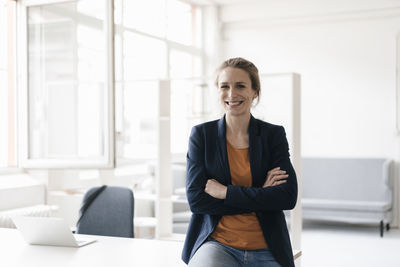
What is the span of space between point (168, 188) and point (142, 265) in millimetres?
2265

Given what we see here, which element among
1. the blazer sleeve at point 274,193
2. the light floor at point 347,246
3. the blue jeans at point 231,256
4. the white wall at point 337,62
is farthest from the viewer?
the white wall at point 337,62

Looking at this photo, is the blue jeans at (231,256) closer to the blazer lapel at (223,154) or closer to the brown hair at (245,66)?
the blazer lapel at (223,154)

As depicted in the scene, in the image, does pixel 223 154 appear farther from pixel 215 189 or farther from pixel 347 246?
pixel 347 246

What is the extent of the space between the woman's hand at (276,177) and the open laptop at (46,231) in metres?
0.93

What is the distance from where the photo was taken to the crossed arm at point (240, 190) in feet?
6.77

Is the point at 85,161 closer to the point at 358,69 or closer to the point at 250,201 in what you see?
the point at 250,201

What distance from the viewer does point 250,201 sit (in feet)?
6.73

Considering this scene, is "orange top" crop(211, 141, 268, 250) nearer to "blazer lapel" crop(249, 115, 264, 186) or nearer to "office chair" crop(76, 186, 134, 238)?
"blazer lapel" crop(249, 115, 264, 186)

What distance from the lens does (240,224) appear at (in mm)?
2082

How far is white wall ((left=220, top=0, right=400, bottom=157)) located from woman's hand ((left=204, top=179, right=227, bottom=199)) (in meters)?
5.40

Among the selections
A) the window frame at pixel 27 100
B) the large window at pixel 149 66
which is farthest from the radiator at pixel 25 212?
the large window at pixel 149 66

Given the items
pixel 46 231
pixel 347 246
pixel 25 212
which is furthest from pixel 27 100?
pixel 347 246

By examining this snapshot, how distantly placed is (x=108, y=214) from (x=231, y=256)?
4.63 ft

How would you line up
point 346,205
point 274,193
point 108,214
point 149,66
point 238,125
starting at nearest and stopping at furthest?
point 274,193
point 238,125
point 108,214
point 346,205
point 149,66
